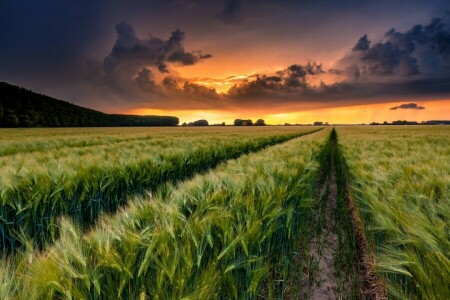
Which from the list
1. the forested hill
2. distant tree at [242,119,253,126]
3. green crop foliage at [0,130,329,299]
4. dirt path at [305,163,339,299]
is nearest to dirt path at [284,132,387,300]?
dirt path at [305,163,339,299]

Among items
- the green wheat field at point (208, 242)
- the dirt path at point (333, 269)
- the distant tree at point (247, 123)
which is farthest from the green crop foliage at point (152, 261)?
the distant tree at point (247, 123)

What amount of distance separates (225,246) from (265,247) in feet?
2.41

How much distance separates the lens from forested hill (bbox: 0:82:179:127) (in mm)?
69825

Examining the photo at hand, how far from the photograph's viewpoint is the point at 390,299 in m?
1.68

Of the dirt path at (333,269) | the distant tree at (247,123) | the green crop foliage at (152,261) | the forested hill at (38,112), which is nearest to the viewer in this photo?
the green crop foliage at (152,261)

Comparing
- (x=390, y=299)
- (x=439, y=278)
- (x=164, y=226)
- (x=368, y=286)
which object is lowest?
(x=368, y=286)

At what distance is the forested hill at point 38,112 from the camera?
69825 mm

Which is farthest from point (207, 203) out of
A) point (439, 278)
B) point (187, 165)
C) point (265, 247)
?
point (187, 165)

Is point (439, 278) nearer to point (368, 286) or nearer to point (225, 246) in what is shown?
point (225, 246)

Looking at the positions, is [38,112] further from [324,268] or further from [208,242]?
[208,242]

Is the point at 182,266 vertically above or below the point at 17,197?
above

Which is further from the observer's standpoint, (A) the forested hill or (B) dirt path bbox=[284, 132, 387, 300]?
(A) the forested hill

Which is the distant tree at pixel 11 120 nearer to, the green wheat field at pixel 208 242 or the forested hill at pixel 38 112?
the forested hill at pixel 38 112

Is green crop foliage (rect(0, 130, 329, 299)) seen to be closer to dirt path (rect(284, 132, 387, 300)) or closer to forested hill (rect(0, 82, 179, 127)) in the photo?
dirt path (rect(284, 132, 387, 300))
